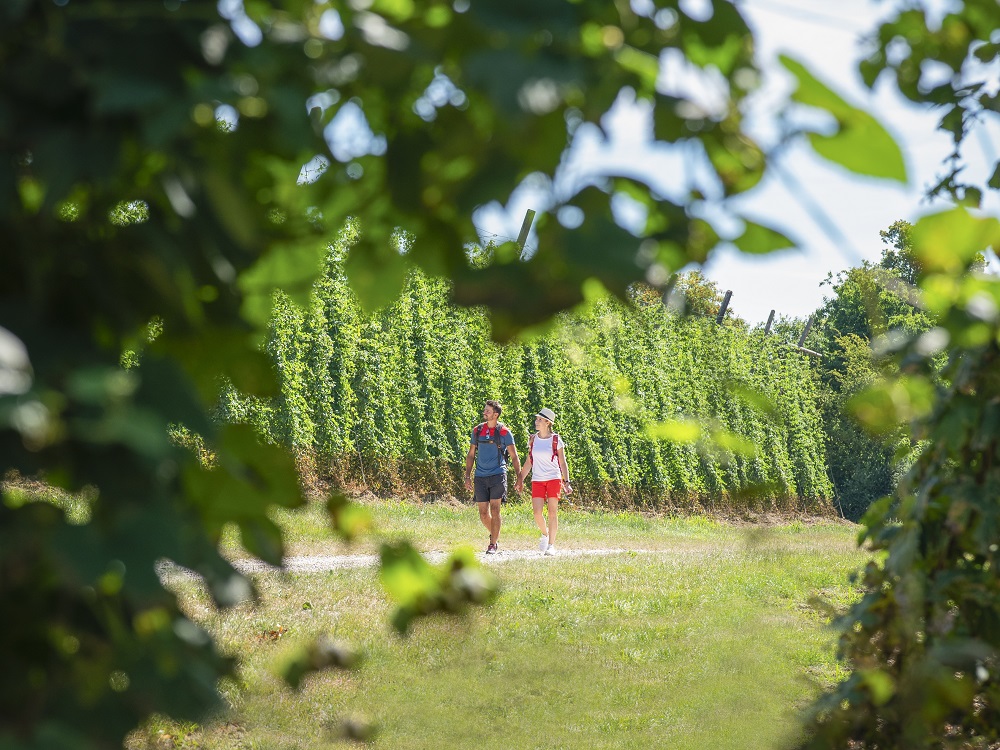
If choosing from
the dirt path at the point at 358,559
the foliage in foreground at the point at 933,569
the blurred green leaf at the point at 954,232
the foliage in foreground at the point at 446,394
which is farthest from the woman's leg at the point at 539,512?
the blurred green leaf at the point at 954,232

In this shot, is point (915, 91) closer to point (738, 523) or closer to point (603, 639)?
point (603, 639)

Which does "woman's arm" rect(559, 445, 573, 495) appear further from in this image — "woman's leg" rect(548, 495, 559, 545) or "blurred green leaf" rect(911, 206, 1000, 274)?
"blurred green leaf" rect(911, 206, 1000, 274)

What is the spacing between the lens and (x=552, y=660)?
5719 millimetres

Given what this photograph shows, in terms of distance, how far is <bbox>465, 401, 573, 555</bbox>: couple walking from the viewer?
31.9 ft

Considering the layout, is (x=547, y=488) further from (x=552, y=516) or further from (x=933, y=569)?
(x=933, y=569)

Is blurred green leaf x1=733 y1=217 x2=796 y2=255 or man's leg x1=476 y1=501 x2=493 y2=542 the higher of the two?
blurred green leaf x1=733 y1=217 x2=796 y2=255

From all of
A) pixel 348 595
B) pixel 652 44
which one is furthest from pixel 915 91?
pixel 348 595

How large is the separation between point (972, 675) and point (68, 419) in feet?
5.16

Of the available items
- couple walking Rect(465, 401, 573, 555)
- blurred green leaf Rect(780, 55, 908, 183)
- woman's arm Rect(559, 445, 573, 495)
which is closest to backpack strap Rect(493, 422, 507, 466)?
couple walking Rect(465, 401, 573, 555)

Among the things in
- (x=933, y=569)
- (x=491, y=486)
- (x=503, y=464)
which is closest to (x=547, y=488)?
(x=503, y=464)

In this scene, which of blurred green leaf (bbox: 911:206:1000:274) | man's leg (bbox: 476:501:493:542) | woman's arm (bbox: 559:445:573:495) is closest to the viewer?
blurred green leaf (bbox: 911:206:1000:274)

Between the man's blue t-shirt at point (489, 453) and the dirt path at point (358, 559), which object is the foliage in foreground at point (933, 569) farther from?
the man's blue t-shirt at point (489, 453)

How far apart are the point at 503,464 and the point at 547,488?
65 centimetres

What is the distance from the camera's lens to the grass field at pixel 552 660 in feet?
13.6
